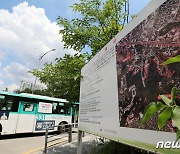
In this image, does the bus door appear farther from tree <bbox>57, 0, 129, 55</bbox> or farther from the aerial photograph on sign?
the aerial photograph on sign

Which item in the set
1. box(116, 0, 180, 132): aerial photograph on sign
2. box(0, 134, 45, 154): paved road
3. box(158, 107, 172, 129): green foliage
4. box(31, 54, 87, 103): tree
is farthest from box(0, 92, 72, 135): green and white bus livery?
box(158, 107, 172, 129): green foliage

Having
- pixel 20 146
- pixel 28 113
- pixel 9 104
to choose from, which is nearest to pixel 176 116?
pixel 20 146

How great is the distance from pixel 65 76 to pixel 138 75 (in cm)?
362

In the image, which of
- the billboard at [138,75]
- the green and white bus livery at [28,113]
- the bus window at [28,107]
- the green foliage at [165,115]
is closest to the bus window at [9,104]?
the green and white bus livery at [28,113]

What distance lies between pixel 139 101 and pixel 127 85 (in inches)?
14.4

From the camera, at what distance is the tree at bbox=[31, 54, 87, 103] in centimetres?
553

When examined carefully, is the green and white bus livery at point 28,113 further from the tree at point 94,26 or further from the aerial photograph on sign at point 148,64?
the aerial photograph on sign at point 148,64

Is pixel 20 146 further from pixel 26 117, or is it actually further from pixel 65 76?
pixel 65 76

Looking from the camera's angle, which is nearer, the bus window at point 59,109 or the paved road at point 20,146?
the paved road at point 20,146

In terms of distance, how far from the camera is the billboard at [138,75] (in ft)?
5.88

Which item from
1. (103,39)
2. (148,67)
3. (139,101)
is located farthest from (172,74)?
(103,39)

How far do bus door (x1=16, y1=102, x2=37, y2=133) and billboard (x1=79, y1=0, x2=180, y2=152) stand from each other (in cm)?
845

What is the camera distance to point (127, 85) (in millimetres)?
2443

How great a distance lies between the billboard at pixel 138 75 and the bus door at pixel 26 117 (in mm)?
8448
